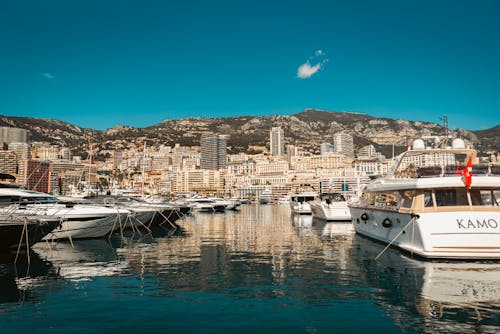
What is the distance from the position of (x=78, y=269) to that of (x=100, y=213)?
1144 centimetres

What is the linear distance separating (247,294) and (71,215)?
60.6 feet

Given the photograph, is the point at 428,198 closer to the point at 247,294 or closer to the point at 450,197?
the point at 450,197

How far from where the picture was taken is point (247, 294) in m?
12.2

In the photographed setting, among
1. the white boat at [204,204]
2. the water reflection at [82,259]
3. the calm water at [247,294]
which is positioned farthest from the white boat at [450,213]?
the white boat at [204,204]

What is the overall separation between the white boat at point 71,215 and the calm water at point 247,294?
5614 mm

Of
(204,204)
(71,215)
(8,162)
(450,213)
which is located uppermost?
(8,162)

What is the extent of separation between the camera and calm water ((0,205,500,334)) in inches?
373

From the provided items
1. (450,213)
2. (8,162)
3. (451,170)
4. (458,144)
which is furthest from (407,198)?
(8,162)

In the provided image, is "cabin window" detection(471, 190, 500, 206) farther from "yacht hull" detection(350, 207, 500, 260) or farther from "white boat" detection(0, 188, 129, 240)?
"white boat" detection(0, 188, 129, 240)

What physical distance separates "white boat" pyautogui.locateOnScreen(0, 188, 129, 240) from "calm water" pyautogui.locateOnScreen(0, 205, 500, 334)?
221 inches

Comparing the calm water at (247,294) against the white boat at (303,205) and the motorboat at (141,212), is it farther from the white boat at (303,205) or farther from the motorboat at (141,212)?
the white boat at (303,205)

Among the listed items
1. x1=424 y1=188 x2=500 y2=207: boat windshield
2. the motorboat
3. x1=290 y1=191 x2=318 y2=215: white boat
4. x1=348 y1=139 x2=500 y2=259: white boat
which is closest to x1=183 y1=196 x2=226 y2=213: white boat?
x1=290 y1=191 x2=318 y2=215: white boat

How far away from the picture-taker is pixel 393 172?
23516 millimetres

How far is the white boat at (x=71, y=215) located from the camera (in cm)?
2556
